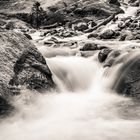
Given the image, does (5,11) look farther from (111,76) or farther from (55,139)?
(55,139)

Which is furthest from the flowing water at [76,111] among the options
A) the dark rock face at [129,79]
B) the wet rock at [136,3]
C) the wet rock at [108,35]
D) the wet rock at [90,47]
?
the wet rock at [136,3]

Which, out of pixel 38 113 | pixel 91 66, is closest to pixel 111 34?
pixel 91 66

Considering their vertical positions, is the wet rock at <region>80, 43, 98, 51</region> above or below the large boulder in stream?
above

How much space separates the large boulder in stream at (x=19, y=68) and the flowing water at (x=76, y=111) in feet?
1.18

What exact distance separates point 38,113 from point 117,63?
4698mm

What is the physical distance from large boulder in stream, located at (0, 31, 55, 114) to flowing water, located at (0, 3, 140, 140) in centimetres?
36

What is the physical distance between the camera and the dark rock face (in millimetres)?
12787

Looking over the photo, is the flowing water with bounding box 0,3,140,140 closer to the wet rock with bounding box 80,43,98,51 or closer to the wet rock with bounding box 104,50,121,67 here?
the wet rock with bounding box 104,50,121,67

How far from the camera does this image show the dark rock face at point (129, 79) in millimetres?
12787

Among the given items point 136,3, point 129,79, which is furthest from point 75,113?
point 136,3

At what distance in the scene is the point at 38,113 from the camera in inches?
430

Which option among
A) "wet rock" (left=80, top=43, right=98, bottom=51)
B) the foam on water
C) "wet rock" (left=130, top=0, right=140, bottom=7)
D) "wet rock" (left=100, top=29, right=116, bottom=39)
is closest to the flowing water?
the foam on water

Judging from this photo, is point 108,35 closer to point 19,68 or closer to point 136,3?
point 19,68

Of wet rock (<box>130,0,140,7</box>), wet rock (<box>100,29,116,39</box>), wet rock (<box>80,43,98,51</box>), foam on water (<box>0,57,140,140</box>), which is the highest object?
wet rock (<box>130,0,140,7</box>)
